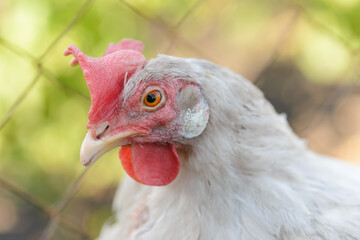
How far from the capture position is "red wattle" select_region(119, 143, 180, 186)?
1123 mm

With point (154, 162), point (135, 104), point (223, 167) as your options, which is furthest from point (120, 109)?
point (223, 167)

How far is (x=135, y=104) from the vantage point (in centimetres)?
106

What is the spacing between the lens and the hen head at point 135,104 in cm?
103

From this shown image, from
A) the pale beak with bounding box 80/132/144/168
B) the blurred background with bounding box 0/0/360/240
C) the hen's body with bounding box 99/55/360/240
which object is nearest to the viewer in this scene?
the pale beak with bounding box 80/132/144/168

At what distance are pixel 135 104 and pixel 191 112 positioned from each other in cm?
15

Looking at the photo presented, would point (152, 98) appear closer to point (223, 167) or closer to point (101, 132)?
point (101, 132)

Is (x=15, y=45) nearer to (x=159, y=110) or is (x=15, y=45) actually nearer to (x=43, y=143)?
(x=43, y=143)

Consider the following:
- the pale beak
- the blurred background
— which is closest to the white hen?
the pale beak

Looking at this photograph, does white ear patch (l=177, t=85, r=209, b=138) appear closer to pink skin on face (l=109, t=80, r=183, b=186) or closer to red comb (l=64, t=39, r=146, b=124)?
pink skin on face (l=109, t=80, r=183, b=186)

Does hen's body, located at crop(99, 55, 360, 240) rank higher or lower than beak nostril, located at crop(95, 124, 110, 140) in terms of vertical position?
higher

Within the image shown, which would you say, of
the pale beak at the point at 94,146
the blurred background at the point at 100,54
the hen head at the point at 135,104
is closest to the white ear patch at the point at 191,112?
the hen head at the point at 135,104

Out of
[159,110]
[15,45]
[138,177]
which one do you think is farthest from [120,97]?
[15,45]

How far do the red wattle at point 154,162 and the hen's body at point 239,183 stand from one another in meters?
0.04

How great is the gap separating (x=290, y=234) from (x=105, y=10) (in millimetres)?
1585
